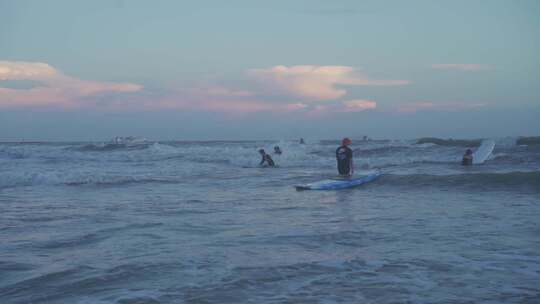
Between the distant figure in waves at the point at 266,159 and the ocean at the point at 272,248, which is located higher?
the distant figure in waves at the point at 266,159

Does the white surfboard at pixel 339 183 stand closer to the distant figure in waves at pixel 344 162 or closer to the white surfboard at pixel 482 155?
the distant figure in waves at pixel 344 162

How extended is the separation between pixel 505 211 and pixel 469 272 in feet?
15.5

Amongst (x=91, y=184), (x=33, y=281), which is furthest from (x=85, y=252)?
(x=91, y=184)

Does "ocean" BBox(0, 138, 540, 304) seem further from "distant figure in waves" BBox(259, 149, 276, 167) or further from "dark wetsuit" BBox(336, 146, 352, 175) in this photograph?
"distant figure in waves" BBox(259, 149, 276, 167)

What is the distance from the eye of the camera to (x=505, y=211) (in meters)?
9.17

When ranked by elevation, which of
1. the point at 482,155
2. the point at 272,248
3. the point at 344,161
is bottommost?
the point at 272,248

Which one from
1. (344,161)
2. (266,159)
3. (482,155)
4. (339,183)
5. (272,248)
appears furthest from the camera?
(266,159)

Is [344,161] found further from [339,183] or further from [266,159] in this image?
[266,159]

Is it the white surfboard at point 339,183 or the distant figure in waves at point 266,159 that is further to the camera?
the distant figure in waves at point 266,159

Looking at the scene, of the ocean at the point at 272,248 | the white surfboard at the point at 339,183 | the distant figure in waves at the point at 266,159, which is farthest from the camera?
the distant figure in waves at the point at 266,159

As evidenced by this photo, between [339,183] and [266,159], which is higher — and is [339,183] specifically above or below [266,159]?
below

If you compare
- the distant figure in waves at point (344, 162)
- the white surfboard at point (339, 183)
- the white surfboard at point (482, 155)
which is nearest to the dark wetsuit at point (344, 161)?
the distant figure in waves at point (344, 162)

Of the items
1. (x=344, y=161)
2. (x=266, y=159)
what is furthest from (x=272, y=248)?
(x=266, y=159)

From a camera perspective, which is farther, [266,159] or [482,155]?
[266,159]
